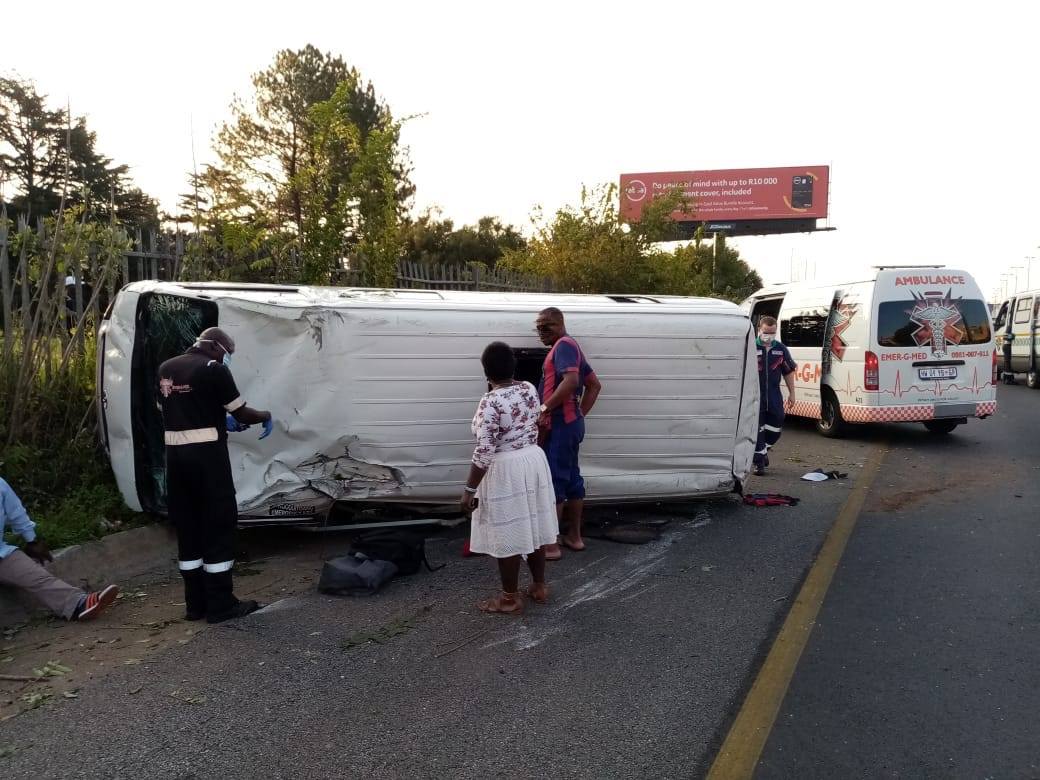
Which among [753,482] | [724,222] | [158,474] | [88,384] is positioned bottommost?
[753,482]

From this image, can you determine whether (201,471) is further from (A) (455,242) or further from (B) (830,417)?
(A) (455,242)

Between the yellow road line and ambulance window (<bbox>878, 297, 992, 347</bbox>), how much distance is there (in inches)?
185

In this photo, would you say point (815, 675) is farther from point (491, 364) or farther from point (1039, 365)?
point (1039, 365)

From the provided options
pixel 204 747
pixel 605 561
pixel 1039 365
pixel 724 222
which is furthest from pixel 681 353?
pixel 724 222

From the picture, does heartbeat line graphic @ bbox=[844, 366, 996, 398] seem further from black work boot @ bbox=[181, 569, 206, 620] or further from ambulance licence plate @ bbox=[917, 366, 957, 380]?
black work boot @ bbox=[181, 569, 206, 620]

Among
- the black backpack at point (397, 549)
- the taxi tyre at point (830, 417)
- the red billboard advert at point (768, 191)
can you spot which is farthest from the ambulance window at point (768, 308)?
the red billboard advert at point (768, 191)

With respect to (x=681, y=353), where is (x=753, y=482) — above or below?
below

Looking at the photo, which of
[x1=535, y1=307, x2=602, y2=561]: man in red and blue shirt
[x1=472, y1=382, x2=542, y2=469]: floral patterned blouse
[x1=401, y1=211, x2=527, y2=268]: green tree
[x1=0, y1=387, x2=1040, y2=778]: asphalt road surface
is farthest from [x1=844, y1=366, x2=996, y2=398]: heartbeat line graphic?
[x1=401, y1=211, x2=527, y2=268]: green tree

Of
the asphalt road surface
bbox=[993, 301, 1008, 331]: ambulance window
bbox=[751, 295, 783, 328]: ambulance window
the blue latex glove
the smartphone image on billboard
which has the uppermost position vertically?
the smartphone image on billboard

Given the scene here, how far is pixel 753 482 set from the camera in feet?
28.1

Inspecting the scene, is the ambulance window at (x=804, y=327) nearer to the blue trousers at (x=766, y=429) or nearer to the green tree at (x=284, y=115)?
the blue trousers at (x=766, y=429)

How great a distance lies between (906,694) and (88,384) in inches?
253

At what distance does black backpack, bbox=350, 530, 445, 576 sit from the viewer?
538 centimetres

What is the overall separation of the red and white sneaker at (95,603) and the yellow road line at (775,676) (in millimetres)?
3472
